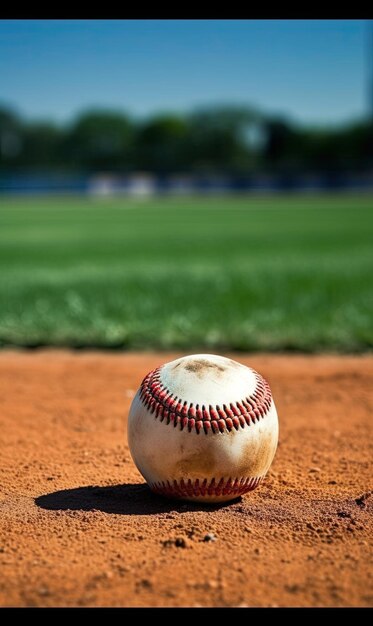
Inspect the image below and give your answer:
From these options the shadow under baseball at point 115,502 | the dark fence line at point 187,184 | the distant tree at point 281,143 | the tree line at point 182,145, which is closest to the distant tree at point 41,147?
the tree line at point 182,145

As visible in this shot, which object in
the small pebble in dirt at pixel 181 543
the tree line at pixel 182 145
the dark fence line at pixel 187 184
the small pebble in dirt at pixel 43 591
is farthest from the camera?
the tree line at pixel 182 145

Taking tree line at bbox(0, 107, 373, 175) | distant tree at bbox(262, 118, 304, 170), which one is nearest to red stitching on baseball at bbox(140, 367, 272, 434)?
tree line at bbox(0, 107, 373, 175)

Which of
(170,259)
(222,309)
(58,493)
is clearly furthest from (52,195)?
(58,493)

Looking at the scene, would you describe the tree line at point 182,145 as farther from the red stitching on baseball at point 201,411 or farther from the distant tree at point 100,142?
the red stitching on baseball at point 201,411

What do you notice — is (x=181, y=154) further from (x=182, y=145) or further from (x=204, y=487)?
(x=204, y=487)

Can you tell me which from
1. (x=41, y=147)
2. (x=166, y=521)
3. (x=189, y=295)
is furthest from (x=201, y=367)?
(x=41, y=147)

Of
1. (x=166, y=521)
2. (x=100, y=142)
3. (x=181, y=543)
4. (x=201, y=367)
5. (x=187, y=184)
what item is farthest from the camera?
(x=100, y=142)

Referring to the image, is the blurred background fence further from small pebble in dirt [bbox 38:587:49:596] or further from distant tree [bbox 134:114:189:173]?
small pebble in dirt [bbox 38:587:49:596]
